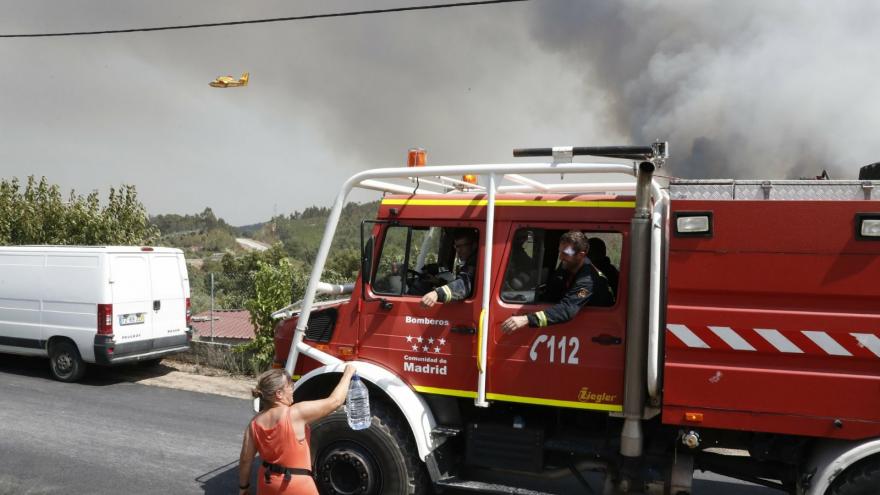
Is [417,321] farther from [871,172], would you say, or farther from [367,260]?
[871,172]

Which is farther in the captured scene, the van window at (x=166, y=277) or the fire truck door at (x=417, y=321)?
the van window at (x=166, y=277)

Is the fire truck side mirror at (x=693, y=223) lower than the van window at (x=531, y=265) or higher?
higher

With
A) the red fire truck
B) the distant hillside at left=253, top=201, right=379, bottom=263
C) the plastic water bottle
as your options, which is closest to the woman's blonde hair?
the plastic water bottle

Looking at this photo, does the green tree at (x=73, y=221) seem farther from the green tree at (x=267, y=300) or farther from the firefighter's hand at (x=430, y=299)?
the firefighter's hand at (x=430, y=299)

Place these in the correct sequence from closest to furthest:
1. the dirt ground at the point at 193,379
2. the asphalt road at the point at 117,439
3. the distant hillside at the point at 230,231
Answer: the asphalt road at the point at 117,439
the dirt ground at the point at 193,379
the distant hillside at the point at 230,231

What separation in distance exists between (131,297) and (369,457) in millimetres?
6805

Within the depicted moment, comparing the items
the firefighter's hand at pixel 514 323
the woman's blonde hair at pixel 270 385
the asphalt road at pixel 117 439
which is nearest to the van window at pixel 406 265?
the firefighter's hand at pixel 514 323

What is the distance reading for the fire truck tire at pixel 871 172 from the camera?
15.9 ft

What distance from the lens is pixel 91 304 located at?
1020cm

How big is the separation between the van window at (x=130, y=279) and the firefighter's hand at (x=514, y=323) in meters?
7.53

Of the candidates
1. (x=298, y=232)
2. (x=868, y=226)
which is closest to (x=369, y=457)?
(x=868, y=226)

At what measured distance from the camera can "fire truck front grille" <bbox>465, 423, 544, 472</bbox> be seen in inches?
191

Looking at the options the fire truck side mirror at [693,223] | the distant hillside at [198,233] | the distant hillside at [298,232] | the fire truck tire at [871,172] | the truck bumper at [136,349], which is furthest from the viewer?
the distant hillside at [198,233]

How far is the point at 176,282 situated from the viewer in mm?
11180
